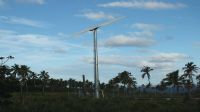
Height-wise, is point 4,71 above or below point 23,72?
below

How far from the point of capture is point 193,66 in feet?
348

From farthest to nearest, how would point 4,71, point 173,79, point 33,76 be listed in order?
point 33,76
point 173,79
point 4,71

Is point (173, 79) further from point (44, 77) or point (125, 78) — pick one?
point (44, 77)

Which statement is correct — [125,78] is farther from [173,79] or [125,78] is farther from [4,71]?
[4,71]

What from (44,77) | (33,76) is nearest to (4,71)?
(33,76)

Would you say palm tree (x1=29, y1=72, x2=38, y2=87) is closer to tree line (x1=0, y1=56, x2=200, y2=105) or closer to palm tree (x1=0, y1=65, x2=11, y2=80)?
tree line (x1=0, y1=56, x2=200, y2=105)

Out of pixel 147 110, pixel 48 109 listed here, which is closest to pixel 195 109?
pixel 147 110

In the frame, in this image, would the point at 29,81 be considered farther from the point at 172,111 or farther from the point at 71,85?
the point at 172,111

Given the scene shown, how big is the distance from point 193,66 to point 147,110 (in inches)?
3070

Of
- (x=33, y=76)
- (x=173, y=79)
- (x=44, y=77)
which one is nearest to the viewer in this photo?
(x=173, y=79)

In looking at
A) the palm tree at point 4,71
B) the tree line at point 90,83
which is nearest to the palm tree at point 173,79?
the tree line at point 90,83

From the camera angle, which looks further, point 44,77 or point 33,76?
point 44,77

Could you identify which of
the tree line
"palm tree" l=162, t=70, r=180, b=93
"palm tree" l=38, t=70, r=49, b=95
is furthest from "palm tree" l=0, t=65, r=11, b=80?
"palm tree" l=38, t=70, r=49, b=95

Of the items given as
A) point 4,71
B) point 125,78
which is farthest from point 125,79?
point 4,71
